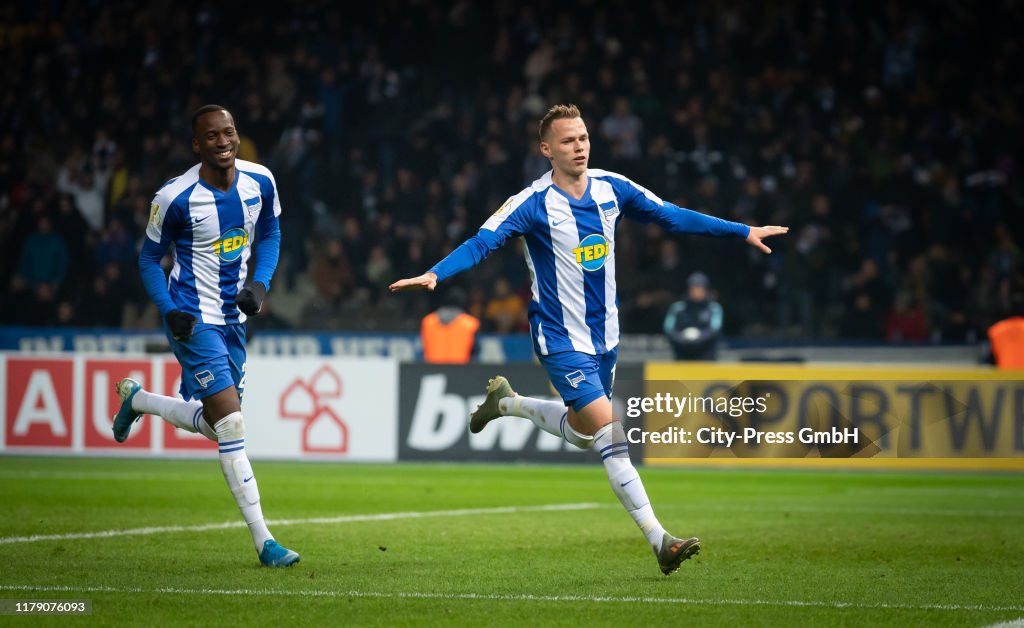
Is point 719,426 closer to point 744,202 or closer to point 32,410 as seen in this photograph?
point 744,202

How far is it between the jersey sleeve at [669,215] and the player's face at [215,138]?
203 cm

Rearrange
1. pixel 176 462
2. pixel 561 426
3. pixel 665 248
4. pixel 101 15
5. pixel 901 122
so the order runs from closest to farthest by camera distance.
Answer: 1. pixel 561 426
2. pixel 176 462
3. pixel 665 248
4. pixel 901 122
5. pixel 101 15

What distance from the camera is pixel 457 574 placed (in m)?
7.22

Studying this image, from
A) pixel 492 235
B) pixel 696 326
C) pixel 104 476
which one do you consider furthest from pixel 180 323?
pixel 696 326

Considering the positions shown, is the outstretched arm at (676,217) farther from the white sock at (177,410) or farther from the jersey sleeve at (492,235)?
the white sock at (177,410)

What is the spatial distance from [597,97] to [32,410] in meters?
9.70

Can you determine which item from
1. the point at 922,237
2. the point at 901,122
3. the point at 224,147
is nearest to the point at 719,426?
the point at 922,237

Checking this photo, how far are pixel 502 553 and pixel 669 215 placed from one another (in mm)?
2143

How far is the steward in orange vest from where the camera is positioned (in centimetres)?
1717

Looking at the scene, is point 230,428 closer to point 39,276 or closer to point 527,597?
point 527,597

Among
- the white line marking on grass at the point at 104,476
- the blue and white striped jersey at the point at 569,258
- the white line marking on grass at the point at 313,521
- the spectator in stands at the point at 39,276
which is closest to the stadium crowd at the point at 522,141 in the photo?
the spectator in stands at the point at 39,276

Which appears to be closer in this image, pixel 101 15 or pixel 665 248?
pixel 665 248

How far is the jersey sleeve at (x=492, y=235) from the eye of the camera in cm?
701

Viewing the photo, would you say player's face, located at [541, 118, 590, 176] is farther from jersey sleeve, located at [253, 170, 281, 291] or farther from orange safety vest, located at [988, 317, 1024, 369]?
orange safety vest, located at [988, 317, 1024, 369]
